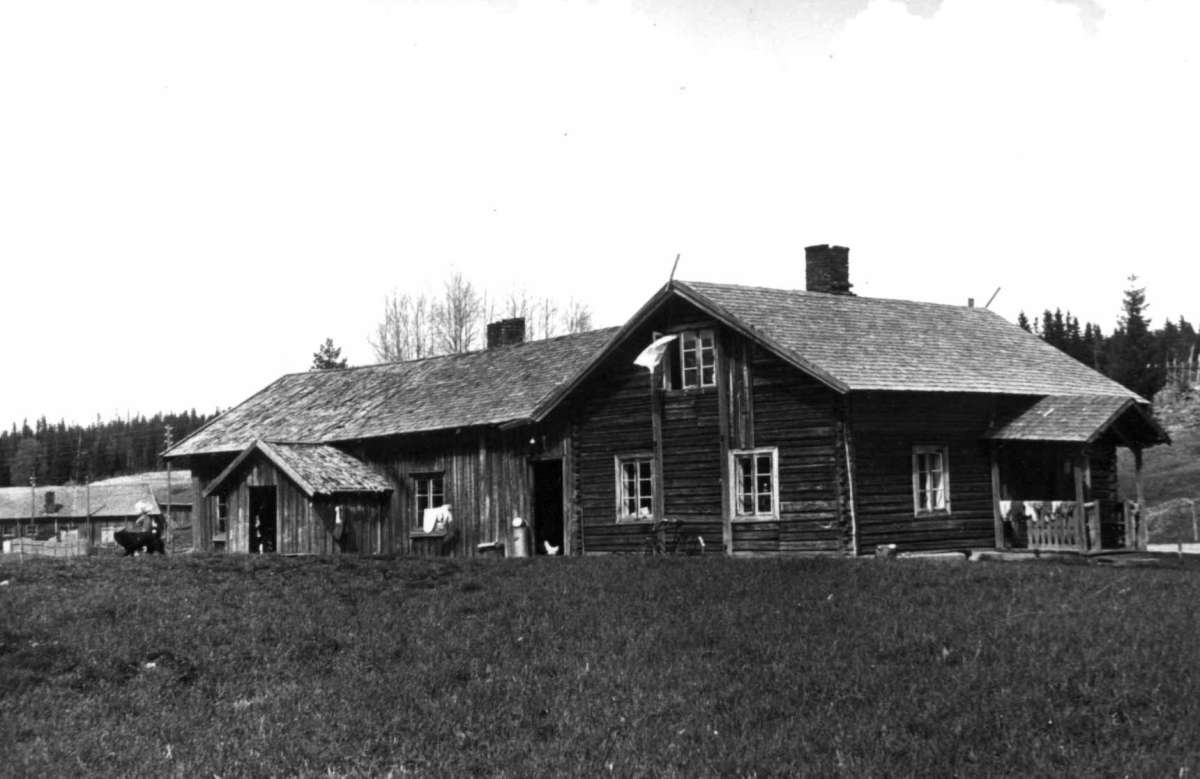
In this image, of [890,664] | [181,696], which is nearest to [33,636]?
[181,696]

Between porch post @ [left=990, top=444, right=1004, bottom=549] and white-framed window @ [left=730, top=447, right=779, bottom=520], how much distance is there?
4801 millimetres

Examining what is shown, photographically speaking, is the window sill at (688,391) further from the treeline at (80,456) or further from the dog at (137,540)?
the treeline at (80,456)

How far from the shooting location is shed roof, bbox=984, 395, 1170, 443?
2598 centimetres

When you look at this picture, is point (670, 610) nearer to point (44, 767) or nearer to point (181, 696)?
point (181, 696)

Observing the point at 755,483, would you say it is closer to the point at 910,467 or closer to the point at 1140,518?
the point at 910,467

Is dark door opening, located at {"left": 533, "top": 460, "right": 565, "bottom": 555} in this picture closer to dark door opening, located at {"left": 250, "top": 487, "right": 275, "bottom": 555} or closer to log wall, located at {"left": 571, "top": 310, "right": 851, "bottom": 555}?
log wall, located at {"left": 571, "top": 310, "right": 851, "bottom": 555}

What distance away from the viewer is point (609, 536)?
96.5 ft

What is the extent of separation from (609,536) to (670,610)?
41.6 ft

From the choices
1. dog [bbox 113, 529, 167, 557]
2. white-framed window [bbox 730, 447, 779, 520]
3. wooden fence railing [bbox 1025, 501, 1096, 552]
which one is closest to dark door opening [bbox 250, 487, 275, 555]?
dog [bbox 113, 529, 167, 557]

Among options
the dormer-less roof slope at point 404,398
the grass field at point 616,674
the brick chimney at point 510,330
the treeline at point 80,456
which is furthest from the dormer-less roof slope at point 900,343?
the treeline at point 80,456

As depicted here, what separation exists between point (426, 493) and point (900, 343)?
1303 centimetres

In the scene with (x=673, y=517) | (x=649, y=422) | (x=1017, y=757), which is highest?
(x=649, y=422)

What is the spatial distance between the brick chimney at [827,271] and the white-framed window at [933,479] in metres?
6.31

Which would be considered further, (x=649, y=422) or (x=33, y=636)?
(x=649, y=422)
